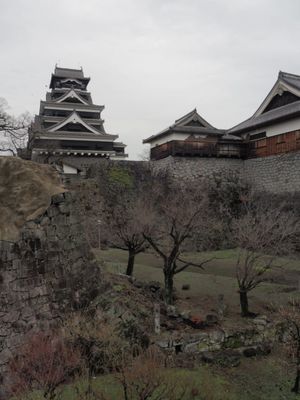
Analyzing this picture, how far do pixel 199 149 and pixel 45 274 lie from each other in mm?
→ 16298

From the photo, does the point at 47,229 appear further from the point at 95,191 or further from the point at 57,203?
the point at 95,191

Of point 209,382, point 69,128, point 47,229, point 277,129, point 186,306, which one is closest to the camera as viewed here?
point 209,382

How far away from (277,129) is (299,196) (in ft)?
13.6

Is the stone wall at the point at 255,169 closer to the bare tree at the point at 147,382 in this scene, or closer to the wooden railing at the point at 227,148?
the wooden railing at the point at 227,148

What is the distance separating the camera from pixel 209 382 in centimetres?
680

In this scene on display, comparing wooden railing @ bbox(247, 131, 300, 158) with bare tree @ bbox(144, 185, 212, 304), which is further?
wooden railing @ bbox(247, 131, 300, 158)

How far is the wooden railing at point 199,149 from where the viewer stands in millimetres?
21812

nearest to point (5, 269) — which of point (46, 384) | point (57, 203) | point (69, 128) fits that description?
point (57, 203)

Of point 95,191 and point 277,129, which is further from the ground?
point 277,129

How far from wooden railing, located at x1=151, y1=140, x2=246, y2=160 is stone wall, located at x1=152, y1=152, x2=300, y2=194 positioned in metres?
0.30

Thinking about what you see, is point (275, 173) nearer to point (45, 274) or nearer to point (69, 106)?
point (45, 274)

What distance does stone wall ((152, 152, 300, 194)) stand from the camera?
19359mm

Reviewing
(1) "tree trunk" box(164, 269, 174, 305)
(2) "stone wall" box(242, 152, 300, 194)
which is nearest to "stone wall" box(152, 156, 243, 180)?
(2) "stone wall" box(242, 152, 300, 194)

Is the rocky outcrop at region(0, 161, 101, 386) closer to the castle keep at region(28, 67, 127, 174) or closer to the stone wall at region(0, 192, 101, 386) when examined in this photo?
the stone wall at region(0, 192, 101, 386)
